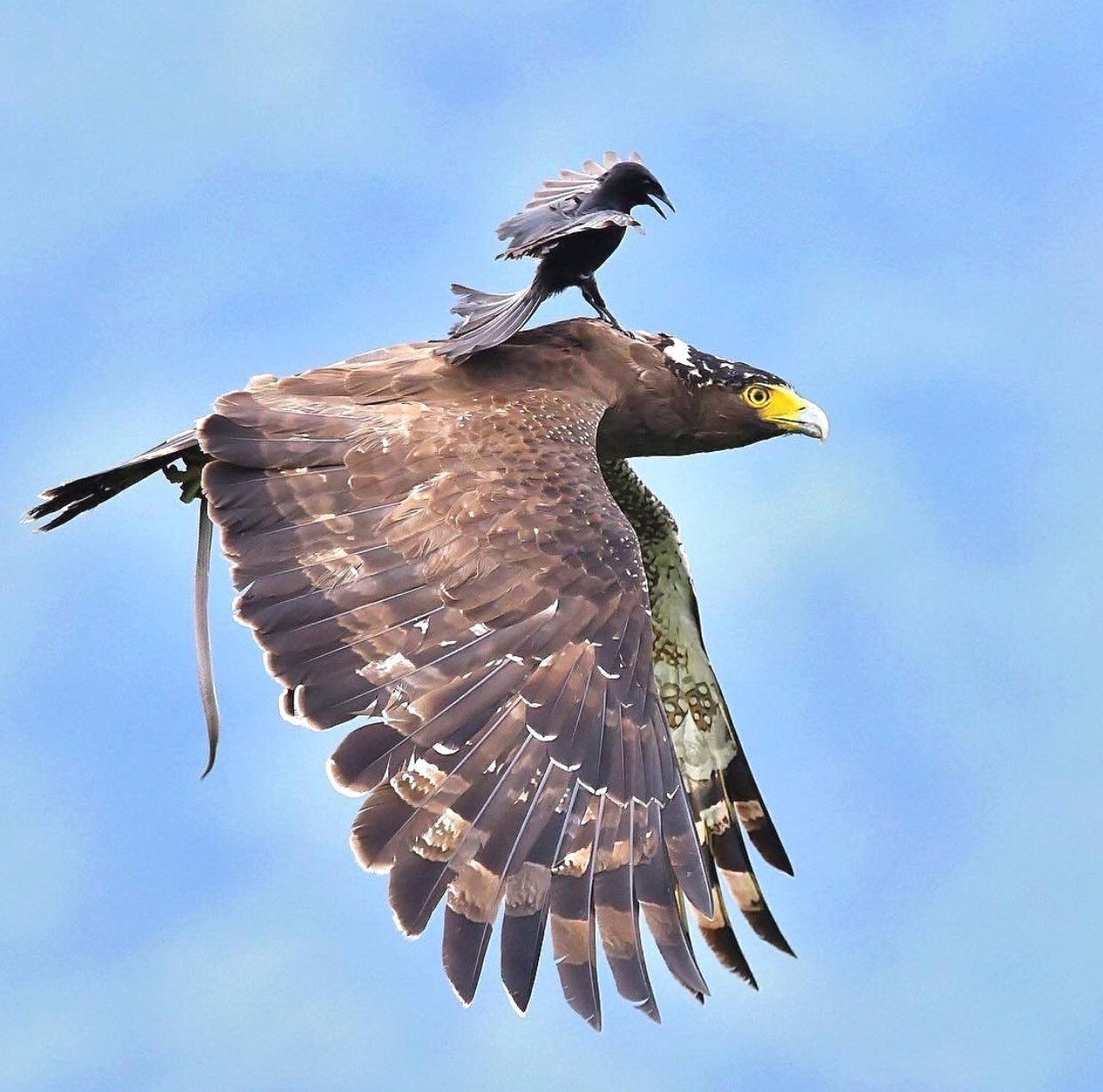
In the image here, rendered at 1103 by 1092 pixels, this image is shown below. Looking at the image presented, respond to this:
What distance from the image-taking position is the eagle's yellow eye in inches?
376

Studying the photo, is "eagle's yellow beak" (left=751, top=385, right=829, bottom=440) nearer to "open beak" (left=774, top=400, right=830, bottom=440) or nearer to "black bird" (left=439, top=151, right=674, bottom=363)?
"open beak" (left=774, top=400, right=830, bottom=440)

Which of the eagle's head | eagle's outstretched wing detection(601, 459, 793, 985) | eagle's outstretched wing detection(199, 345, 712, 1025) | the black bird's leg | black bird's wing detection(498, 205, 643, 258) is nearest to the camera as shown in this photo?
eagle's outstretched wing detection(199, 345, 712, 1025)

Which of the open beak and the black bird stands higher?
the black bird

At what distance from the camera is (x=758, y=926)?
9586mm

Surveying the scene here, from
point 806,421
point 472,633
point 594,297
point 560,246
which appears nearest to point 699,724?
point 806,421

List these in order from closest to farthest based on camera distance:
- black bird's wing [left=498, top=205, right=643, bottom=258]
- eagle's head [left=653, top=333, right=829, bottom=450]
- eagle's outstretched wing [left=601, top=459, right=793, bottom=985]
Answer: black bird's wing [left=498, top=205, right=643, bottom=258] < eagle's head [left=653, top=333, right=829, bottom=450] < eagle's outstretched wing [left=601, top=459, right=793, bottom=985]

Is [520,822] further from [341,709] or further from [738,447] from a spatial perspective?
[738,447]

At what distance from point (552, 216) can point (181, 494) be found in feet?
6.62

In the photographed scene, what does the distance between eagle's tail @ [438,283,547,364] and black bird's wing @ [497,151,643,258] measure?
0.72ft

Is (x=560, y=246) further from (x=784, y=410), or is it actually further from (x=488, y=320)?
(x=784, y=410)

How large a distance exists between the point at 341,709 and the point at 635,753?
3.50 ft

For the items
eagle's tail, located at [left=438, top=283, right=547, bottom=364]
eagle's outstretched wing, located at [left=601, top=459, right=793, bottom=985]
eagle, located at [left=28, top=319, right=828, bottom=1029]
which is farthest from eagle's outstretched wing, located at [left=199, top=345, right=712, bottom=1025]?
eagle's outstretched wing, located at [left=601, top=459, right=793, bottom=985]

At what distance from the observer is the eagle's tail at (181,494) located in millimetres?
8617

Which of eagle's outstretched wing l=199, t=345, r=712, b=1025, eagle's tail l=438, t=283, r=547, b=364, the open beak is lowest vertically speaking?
eagle's outstretched wing l=199, t=345, r=712, b=1025
